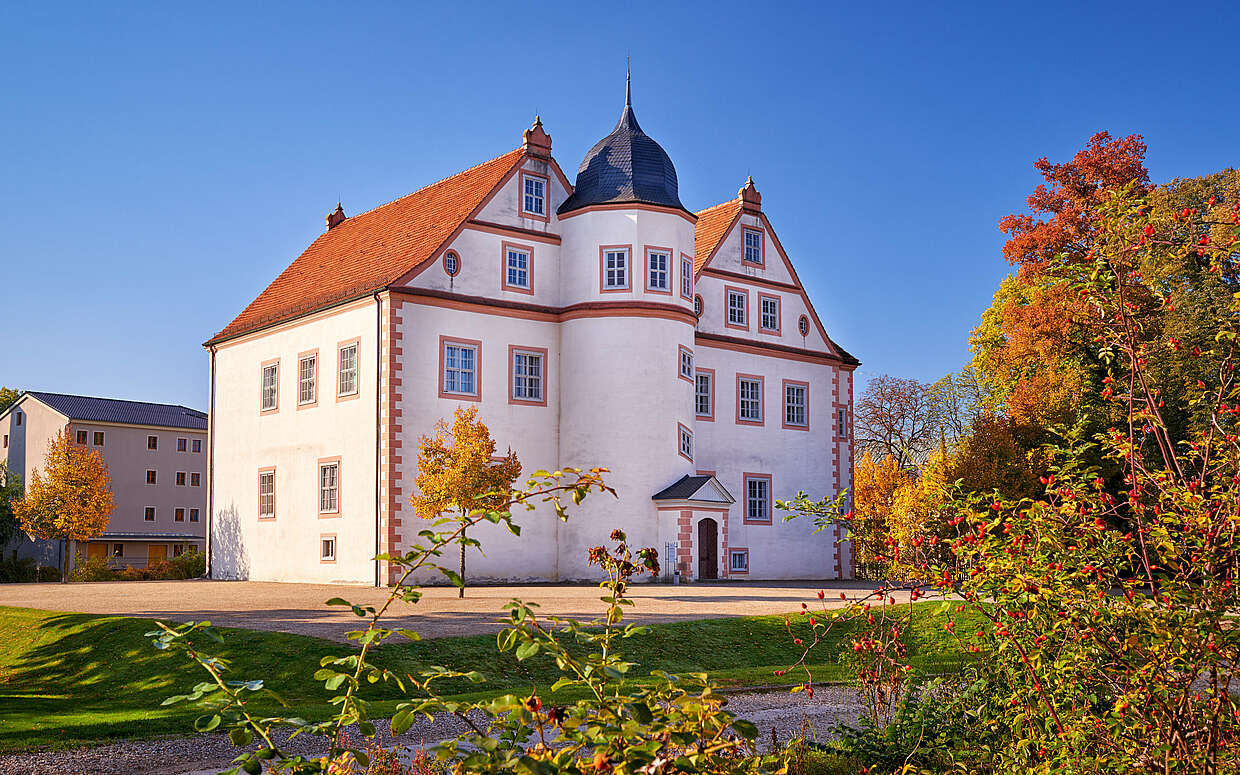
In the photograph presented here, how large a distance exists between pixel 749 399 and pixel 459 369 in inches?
448

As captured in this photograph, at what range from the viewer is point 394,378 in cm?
3131

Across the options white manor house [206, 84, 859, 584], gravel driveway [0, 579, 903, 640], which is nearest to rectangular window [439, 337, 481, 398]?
white manor house [206, 84, 859, 584]

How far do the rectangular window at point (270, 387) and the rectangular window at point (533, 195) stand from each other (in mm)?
9975

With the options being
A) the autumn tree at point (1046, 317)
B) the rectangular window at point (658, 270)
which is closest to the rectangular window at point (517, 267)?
the rectangular window at point (658, 270)

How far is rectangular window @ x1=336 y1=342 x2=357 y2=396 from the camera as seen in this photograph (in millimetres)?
33312

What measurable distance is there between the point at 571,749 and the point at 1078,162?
39824 mm

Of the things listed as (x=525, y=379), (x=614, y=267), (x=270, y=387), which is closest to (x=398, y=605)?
(x=525, y=379)

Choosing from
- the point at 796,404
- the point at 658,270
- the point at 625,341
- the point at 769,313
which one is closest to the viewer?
the point at 625,341

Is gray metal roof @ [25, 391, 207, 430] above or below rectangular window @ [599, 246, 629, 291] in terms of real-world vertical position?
below

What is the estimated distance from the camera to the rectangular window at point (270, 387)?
37281 millimetres

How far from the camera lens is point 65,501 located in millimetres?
48812

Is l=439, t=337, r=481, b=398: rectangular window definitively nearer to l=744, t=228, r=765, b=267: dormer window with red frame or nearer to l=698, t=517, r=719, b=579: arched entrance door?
l=698, t=517, r=719, b=579: arched entrance door

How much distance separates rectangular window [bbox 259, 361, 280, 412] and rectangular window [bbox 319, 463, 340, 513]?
4.23 m

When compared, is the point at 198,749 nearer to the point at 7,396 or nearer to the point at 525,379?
the point at 525,379
